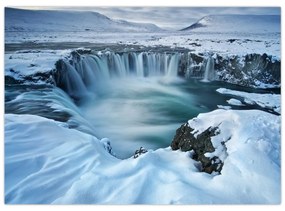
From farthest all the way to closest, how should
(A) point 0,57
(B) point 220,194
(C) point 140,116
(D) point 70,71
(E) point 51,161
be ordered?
(D) point 70,71, (C) point 140,116, (A) point 0,57, (E) point 51,161, (B) point 220,194

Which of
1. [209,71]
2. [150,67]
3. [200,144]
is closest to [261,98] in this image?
[209,71]

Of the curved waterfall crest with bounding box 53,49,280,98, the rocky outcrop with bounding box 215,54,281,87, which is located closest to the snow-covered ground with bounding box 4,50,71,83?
the curved waterfall crest with bounding box 53,49,280,98

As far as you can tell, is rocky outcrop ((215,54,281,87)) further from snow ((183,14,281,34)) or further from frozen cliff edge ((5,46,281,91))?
snow ((183,14,281,34))

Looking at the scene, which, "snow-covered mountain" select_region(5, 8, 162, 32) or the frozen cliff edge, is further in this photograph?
the frozen cliff edge

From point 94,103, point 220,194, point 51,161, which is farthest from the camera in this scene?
point 94,103

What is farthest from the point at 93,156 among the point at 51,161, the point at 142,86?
the point at 142,86

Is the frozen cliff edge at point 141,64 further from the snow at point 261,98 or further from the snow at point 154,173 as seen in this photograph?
the snow at point 154,173

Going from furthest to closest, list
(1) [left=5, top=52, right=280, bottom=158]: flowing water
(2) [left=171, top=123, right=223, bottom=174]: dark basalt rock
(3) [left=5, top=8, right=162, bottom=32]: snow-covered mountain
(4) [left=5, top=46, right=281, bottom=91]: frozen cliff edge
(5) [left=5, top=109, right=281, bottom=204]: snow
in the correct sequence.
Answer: (4) [left=5, top=46, right=281, bottom=91]: frozen cliff edge < (1) [left=5, top=52, right=280, bottom=158]: flowing water < (3) [left=5, top=8, right=162, bottom=32]: snow-covered mountain < (2) [left=171, top=123, right=223, bottom=174]: dark basalt rock < (5) [left=5, top=109, right=281, bottom=204]: snow
